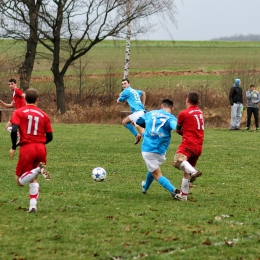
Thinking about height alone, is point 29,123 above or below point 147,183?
above

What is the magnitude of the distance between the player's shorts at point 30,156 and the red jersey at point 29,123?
2.8 inches

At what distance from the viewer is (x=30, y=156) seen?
8.11 m

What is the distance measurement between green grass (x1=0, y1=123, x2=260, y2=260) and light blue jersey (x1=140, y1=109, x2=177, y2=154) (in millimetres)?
820

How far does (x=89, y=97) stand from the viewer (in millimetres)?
32875

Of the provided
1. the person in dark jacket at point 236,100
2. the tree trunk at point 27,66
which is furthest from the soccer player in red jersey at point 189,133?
the tree trunk at point 27,66

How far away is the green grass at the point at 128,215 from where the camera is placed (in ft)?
20.9

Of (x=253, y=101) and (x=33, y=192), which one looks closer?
(x=33, y=192)

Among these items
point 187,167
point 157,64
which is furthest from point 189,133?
point 157,64

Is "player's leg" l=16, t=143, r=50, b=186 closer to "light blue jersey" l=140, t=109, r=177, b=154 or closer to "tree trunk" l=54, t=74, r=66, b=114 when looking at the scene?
"light blue jersey" l=140, t=109, r=177, b=154

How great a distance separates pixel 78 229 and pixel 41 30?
78.1 feet

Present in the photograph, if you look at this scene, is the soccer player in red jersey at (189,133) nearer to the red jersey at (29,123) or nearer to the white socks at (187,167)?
the white socks at (187,167)

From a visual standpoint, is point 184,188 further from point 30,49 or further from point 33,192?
point 30,49

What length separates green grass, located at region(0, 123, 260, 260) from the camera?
638 centimetres

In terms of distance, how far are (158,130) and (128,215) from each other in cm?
165
